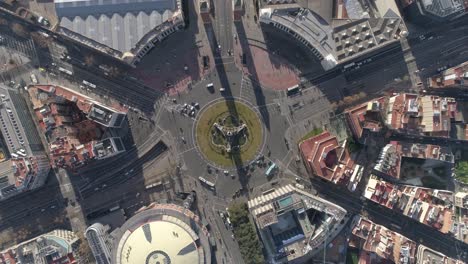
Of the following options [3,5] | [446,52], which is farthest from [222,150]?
[3,5]

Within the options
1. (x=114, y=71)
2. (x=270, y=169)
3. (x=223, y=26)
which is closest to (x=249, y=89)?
(x=223, y=26)

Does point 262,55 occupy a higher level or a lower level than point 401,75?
higher

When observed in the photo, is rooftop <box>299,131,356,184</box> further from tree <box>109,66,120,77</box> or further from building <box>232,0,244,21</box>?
tree <box>109,66,120,77</box>

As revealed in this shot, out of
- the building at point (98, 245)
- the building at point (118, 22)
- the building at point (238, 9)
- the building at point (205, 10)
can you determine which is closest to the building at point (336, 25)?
the building at point (238, 9)

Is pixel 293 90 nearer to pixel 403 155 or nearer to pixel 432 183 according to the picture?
pixel 403 155

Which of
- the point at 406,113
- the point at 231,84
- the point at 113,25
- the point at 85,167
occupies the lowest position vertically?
the point at 406,113

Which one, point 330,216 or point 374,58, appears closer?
point 330,216

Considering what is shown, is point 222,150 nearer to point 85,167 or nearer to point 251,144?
point 251,144
